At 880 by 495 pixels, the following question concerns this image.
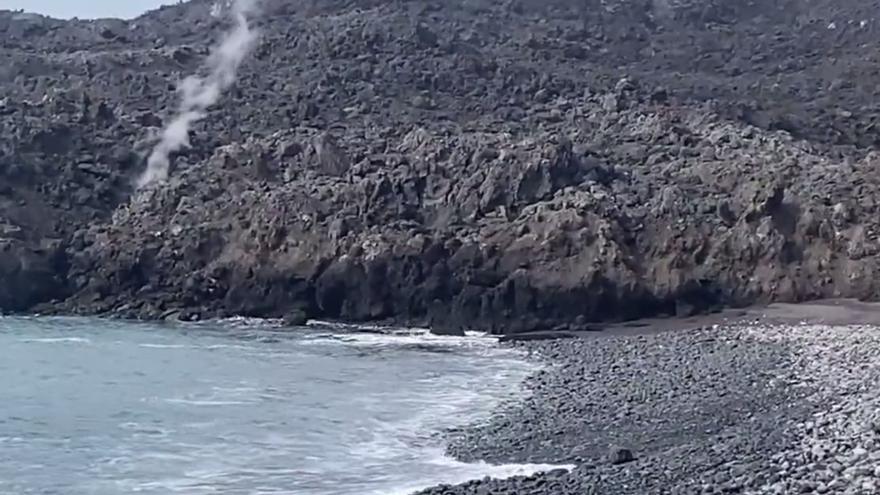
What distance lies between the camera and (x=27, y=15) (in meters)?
68.4

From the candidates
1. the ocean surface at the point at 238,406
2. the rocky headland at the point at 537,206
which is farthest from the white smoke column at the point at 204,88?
the ocean surface at the point at 238,406

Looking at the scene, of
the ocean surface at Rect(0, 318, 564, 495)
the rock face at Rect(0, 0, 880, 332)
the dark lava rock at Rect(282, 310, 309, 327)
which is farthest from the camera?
the dark lava rock at Rect(282, 310, 309, 327)

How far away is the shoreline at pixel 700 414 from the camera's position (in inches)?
551

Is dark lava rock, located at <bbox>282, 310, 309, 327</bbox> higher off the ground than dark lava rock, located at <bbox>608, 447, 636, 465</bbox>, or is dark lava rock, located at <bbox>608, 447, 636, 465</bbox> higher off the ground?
dark lava rock, located at <bbox>282, 310, 309, 327</bbox>

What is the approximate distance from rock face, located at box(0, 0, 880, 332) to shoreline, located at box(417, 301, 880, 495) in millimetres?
4272

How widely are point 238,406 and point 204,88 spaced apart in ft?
113

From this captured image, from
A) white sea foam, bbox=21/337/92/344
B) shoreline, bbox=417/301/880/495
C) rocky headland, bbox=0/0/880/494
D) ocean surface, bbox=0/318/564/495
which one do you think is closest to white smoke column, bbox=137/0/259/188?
rocky headland, bbox=0/0/880/494

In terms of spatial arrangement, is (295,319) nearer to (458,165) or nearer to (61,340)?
(61,340)

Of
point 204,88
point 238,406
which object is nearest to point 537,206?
point 238,406

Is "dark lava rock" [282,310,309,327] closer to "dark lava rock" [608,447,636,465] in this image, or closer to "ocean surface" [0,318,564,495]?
"ocean surface" [0,318,564,495]

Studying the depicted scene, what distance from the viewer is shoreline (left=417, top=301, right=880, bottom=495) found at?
14.0m

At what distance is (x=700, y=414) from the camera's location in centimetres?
2009

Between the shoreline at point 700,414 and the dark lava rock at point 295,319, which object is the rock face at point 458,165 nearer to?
the dark lava rock at point 295,319

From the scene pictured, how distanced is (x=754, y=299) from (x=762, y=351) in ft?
29.7
